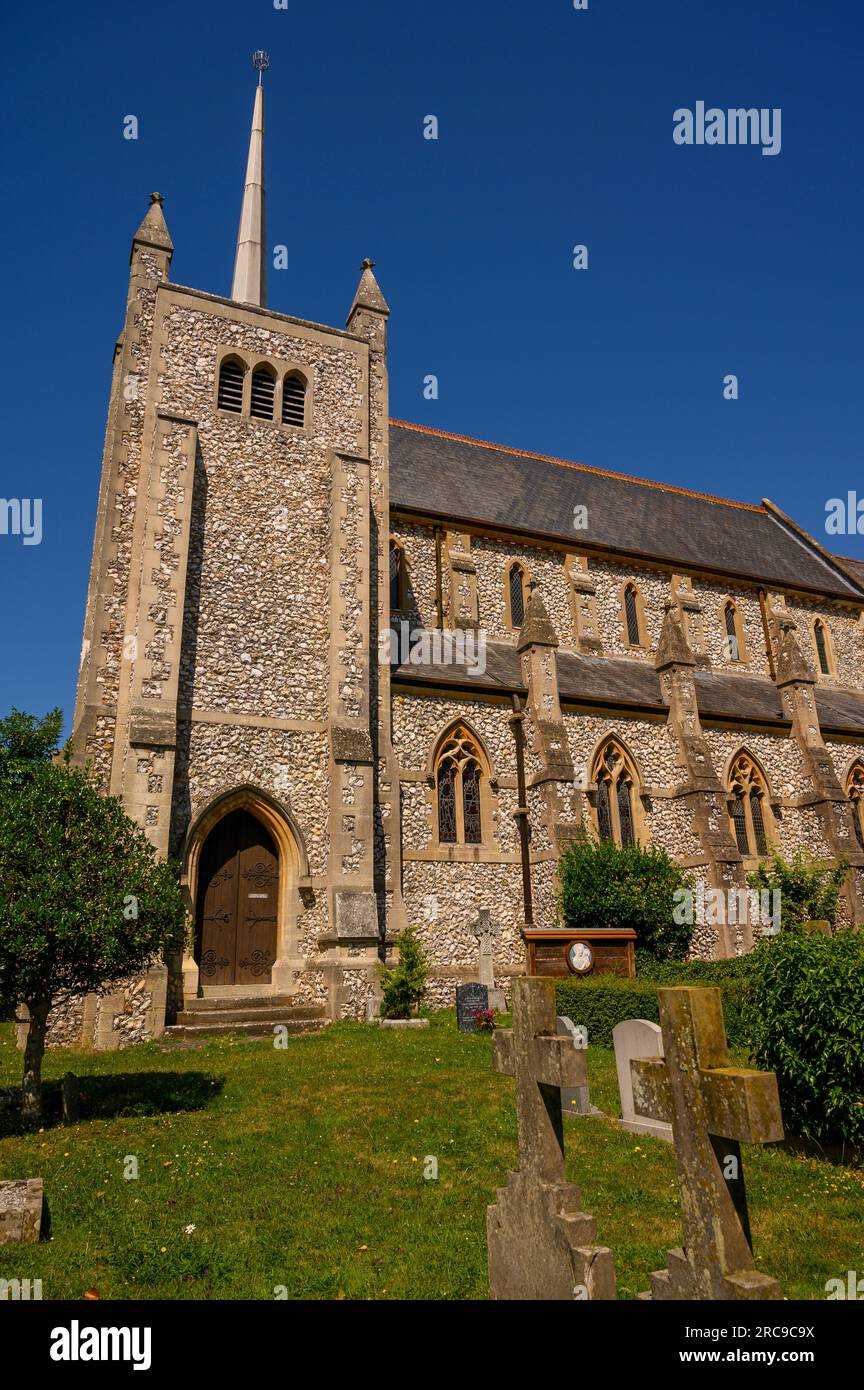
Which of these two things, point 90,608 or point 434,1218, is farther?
point 90,608

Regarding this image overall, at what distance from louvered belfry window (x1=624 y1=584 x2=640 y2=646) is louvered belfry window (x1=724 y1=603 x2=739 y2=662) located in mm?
3660

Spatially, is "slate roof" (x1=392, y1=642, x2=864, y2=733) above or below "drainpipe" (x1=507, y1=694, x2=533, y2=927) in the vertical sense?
above

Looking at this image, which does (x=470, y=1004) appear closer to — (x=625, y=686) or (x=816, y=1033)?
(x=816, y=1033)

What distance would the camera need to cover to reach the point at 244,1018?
47.2 ft

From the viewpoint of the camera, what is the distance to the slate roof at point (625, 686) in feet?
66.4

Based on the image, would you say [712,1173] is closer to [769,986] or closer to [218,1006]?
[769,986]

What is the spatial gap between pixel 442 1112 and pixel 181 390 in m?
15.0

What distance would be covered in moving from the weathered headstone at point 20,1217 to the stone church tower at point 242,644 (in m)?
8.47

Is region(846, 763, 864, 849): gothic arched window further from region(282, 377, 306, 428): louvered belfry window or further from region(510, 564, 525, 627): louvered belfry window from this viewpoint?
region(282, 377, 306, 428): louvered belfry window

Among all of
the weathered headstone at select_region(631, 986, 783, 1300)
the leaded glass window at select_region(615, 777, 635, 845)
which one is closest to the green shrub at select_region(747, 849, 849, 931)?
the leaded glass window at select_region(615, 777, 635, 845)

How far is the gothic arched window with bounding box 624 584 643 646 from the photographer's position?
26.4m

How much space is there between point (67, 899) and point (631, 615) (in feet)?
69.0
